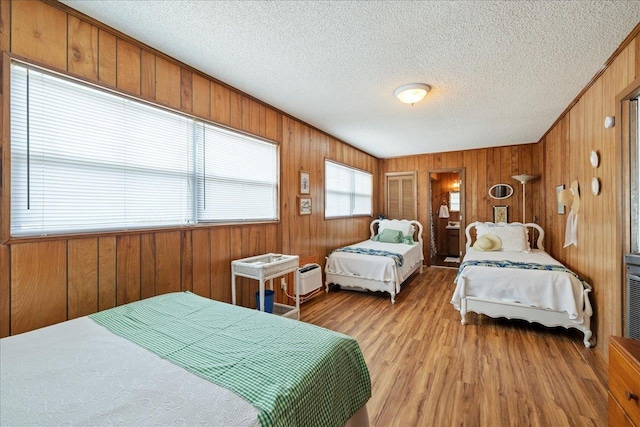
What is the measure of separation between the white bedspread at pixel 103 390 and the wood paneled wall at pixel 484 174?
18.3 feet

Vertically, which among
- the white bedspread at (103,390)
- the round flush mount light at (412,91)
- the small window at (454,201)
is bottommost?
the white bedspread at (103,390)

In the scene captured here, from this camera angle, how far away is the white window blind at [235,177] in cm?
245

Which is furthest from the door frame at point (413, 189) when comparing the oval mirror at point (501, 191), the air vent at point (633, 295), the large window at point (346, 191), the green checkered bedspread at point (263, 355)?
the green checkered bedspread at point (263, 355)

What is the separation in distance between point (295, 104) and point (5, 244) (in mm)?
2534

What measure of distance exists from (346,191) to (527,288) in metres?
2.94

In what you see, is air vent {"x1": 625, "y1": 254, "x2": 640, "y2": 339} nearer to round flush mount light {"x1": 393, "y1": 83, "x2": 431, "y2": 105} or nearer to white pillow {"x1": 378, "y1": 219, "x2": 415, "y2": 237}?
round flush mount light {"x1": 393, "y1": 83, "x2": 431, "y2": 105}

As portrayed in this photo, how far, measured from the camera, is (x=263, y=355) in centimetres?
112

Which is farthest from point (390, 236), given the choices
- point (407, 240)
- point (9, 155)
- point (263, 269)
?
point (9, 155)

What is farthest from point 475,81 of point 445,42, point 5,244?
point 5,244

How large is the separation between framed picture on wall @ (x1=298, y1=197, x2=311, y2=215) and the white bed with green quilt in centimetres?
216

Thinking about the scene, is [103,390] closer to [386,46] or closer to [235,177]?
[235,177]

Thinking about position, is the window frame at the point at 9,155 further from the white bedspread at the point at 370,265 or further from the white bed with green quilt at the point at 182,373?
the white bedspread at the point at 370,265

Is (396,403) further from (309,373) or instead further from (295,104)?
(295,104)

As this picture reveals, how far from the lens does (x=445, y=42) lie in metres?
1.91
